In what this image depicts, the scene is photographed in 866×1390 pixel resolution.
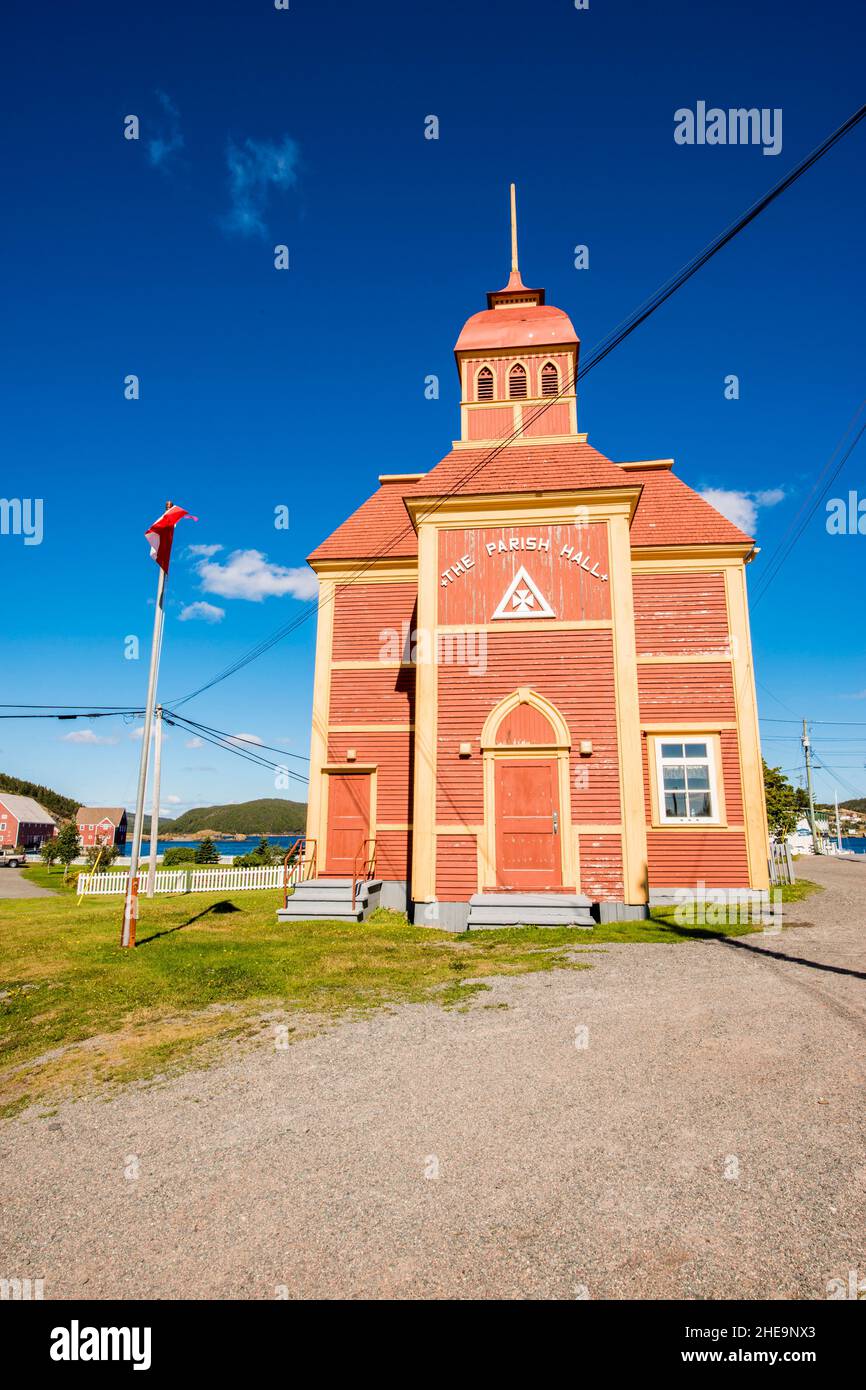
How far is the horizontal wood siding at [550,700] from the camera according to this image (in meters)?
13.1

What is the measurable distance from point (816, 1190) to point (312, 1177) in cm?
280

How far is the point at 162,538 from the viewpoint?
1229 centimetres

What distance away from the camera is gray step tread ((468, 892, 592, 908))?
40.5 feet

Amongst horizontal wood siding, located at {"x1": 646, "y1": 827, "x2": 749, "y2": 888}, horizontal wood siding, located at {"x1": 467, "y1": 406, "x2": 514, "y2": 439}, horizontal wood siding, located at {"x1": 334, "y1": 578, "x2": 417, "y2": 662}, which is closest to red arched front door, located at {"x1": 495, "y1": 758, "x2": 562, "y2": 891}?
horizontal wood siding, located at {"x1": 646, "y1": 827, "x2": 749, "y2": 888}

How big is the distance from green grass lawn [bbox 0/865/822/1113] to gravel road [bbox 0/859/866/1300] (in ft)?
2.95

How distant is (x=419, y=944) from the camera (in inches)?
440

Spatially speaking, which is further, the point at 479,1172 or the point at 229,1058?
the point at 229,1058

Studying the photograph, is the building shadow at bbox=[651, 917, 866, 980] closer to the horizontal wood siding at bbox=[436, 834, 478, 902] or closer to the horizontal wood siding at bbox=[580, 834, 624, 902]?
the horizontal wood siding at bbox=[580, 834, 624, 902]

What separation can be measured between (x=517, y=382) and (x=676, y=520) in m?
5.38

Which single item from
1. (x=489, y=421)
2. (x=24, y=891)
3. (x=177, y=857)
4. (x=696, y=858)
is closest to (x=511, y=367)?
(x=489, y=421)

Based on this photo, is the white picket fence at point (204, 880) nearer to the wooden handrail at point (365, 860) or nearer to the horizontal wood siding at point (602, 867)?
the wooden handrail at point (365, 860)
